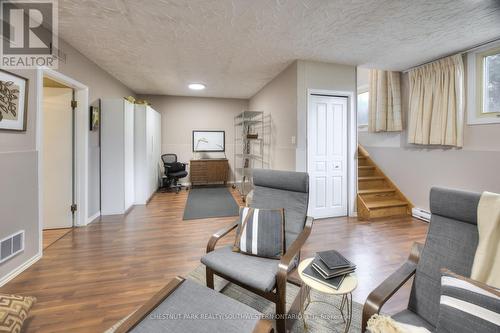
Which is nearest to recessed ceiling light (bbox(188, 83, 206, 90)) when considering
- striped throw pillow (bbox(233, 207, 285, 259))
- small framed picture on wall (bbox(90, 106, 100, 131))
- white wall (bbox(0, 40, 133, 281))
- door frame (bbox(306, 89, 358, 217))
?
small framed picture on wall (bbox(90, 106, 100, 131))

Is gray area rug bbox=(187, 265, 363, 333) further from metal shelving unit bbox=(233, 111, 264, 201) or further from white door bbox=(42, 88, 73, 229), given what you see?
metal shelving unit bbox=(233, 111, 264, 201)

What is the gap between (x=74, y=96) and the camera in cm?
336

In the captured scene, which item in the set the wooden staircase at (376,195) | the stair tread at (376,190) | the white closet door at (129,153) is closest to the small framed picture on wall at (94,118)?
the white closet door at (129,153)

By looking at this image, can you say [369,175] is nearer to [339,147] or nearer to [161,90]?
[339,147]

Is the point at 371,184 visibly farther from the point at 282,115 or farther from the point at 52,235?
the point at 52,235

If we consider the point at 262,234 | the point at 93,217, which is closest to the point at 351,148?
the point at 262,234

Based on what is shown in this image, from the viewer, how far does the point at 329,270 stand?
1343 mm

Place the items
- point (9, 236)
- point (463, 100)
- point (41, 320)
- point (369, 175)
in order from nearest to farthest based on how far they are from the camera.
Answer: point (41, 320), point (9, 236), point (463, 100), point (369, 175)

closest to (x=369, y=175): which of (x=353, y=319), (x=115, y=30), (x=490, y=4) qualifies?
(x=490, y=4)

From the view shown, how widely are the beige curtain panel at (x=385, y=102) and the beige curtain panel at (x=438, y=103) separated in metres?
0.25

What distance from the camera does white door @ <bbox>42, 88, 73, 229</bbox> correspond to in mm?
3232

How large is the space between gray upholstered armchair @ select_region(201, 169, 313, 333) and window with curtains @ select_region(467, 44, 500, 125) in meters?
3.08

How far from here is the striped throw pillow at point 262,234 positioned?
5.69 ft

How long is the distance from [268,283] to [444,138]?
147 inches
